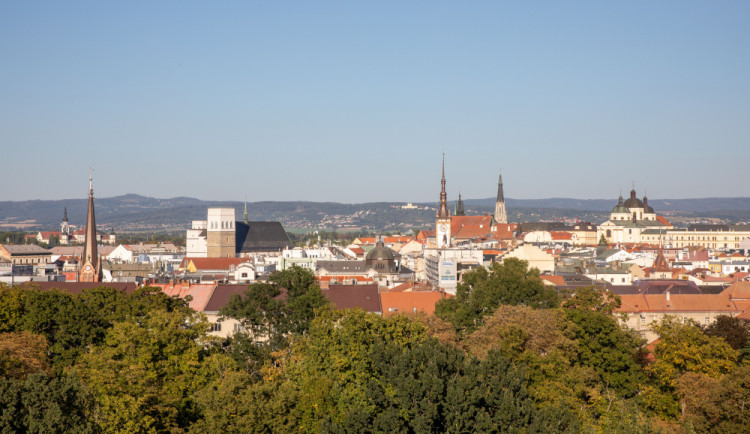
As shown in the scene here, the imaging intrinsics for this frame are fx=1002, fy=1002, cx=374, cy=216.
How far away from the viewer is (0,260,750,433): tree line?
99.6 ft

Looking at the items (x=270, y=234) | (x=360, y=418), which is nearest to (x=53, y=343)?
(x=360, y=418)

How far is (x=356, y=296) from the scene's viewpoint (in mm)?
61844

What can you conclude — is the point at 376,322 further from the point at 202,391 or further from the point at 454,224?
the point at 454,224

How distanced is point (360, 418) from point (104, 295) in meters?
21.5

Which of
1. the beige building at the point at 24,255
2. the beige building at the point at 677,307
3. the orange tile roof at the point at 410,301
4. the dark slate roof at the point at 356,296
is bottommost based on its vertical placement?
the beige building at the point at 24,255

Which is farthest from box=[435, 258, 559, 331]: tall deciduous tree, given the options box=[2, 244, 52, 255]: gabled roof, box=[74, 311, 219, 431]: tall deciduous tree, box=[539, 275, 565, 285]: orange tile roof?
→ box=[2, 244, 52, 255]: gabled roof

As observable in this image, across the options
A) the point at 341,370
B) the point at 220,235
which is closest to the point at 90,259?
the point at 341,370

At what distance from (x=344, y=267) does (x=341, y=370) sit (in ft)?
220

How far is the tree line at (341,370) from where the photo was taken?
30.4 metres

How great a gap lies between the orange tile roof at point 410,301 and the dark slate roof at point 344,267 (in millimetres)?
34494

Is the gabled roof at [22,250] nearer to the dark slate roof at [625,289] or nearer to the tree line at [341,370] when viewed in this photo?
the dark slate roof at [625,289]

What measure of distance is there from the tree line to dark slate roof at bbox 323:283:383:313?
8505 millimetres

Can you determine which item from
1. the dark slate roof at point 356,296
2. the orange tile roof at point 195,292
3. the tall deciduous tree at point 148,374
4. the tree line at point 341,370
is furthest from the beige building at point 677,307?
the tall deciduous tree at point 148,374

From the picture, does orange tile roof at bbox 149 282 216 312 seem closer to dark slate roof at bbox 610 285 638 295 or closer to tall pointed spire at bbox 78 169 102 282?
tall pointed spire at bbox 78 169 102 282
